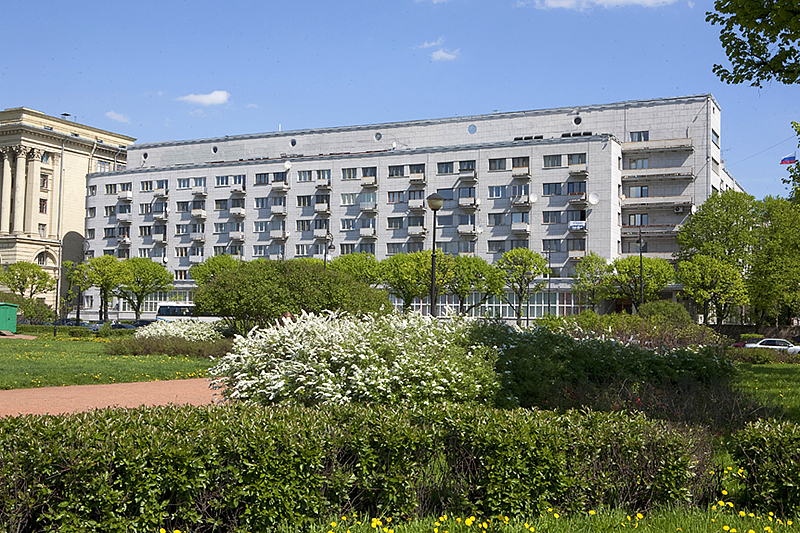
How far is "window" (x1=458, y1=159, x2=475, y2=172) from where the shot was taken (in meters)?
75.1

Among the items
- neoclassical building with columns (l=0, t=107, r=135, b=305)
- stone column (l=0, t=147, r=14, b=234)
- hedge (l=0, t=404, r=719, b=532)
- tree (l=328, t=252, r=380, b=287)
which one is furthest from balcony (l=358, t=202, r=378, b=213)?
hedge (l=0, t=404, r=719, b=532)

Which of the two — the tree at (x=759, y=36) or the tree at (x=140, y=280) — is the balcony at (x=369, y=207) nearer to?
the tree at (x=140, y=280)

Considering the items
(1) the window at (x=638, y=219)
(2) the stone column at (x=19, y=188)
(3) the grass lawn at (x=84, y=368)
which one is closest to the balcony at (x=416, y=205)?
(1) the window at (x=638, y=219)

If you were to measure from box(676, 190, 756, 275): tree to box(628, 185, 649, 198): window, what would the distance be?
1271 centimetres

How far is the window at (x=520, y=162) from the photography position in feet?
240

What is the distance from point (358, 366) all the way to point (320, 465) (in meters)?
4.06

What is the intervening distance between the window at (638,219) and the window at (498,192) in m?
13.6

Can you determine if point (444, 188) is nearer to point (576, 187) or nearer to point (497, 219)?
point (497, 219)

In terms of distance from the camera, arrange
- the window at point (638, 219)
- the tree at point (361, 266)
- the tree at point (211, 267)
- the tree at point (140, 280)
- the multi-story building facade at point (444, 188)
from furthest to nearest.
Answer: the tree at point (140, 280)
the window at point (638, 219)
the tree at point (211, 267)
the multi-story building facade at point (444, 188)
the tree at point (361, 266)

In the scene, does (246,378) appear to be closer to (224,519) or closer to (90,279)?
(224,519)

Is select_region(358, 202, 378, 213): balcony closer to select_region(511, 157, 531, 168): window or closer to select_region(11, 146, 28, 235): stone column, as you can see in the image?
select_region(511, 157, 531, 168): window

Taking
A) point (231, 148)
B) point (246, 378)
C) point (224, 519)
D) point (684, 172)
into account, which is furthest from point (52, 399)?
point (231, 148)

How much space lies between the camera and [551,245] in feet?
235

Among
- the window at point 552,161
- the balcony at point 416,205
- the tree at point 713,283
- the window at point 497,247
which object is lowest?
the tree at point 713,283
